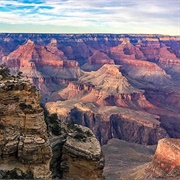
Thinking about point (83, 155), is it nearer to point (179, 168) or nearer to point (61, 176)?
point (61, 176)

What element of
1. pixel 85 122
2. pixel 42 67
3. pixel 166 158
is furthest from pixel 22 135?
pixel 42 67

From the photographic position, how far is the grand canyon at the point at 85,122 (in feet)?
67.5

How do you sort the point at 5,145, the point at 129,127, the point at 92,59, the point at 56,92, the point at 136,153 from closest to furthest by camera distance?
the point at 5,145 < the point at 136,153 < the point at 129,127 < the point at 56,92 < the point at 92,59

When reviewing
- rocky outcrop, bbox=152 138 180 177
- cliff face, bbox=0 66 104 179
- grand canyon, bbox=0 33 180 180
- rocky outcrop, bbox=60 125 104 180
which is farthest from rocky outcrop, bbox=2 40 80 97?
cliff face, bbox=0 66 104 179

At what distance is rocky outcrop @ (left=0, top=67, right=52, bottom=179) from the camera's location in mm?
20172

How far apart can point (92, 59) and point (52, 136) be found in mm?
175698

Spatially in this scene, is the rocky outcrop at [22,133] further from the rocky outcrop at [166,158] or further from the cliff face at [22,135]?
the rocky outcrop at [166,158]

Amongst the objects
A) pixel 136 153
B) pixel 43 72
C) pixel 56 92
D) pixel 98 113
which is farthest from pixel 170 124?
pixel 43 72

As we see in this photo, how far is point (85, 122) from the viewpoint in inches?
3750

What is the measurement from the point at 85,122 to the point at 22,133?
74864mm

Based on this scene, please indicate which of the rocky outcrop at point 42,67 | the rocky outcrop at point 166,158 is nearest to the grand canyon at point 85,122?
the rocky outcrop at point 166,158

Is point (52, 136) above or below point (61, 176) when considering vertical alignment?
above

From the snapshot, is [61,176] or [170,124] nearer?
[61,176]

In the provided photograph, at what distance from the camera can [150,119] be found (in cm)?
9544
